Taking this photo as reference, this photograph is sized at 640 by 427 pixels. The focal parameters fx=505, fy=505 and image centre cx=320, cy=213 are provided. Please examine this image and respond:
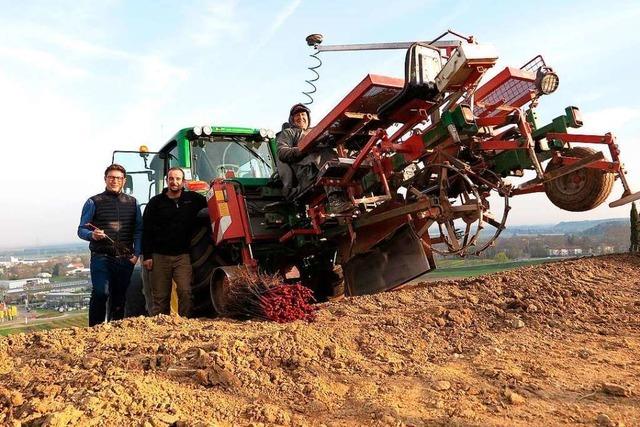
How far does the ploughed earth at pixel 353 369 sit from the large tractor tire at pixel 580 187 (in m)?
0.97

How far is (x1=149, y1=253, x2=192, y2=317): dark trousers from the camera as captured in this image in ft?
17.4

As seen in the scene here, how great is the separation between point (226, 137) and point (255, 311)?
2908mm

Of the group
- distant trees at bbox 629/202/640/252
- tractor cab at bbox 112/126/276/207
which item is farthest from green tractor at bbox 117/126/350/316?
distant trees at bbox 629/202/640/252

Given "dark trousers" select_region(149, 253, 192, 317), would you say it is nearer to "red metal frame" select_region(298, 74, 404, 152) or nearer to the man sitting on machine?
the man sitting on machine

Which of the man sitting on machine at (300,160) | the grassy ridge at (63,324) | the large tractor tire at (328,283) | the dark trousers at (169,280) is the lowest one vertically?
the grassy ridge at (63,324)

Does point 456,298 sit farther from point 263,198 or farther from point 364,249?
point 263,198

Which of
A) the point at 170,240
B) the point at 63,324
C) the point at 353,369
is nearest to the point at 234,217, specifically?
the point at 170,240

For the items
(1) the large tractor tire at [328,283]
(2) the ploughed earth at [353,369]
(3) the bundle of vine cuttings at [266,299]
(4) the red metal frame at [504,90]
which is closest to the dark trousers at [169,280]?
(3) the bundle of vine cuttings at [266,299]

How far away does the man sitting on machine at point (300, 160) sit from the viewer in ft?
15.6

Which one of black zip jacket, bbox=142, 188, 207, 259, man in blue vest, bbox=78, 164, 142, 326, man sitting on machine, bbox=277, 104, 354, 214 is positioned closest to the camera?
man sitting on machine, bbox=277, 104, 354, 214

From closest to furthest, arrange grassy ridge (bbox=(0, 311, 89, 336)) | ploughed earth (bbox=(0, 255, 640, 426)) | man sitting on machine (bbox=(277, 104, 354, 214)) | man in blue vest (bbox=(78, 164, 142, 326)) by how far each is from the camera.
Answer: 1. ploughed earth (bbox=(0, 255, 640, 426))
2. man sitting on machine (bbox=(277, 104, 354, 214))
3. man in blue vest (bbox=(78, 164, 142, 326))
4. grassy ridge (bbox=(0, 311, 89, 336))

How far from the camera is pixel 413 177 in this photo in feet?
15.1

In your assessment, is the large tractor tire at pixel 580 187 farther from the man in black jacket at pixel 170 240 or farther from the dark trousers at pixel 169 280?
the dark trousers at pixel 169 280

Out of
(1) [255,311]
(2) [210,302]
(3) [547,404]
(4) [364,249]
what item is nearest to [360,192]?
(4) [364,249]
